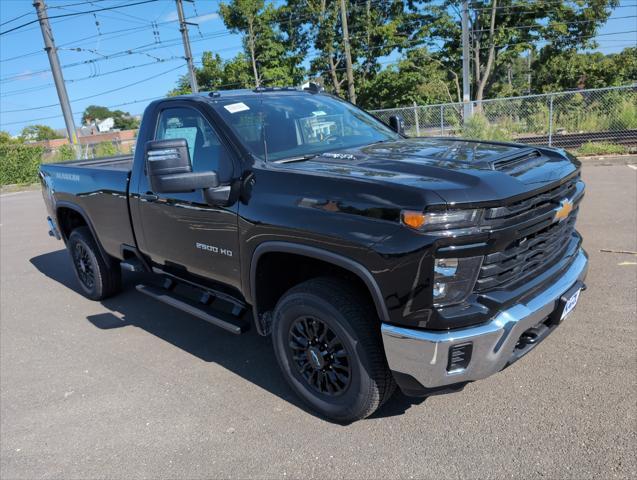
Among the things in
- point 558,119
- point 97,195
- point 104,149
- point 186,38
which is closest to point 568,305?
point 97,195

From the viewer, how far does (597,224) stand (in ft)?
21.4

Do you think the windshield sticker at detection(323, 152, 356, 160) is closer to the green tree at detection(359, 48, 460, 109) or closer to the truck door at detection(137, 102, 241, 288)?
the truck door at detection(137, 102, 241, 288)

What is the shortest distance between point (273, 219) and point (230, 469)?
139cm

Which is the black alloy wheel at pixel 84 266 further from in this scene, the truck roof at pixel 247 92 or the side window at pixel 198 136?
the truck roof at pixel 247 92

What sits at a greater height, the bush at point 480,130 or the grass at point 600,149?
the bush at point 480,130

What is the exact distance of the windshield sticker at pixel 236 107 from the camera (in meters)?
3.53

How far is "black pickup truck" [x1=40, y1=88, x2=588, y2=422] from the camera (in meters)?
2.34

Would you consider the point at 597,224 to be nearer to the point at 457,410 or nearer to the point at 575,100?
the point at 457,410

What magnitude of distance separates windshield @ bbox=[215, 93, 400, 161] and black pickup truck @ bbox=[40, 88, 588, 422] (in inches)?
0.6

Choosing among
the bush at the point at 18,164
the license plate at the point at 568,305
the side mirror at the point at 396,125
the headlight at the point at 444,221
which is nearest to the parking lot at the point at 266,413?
the license plate at the point at 568,305

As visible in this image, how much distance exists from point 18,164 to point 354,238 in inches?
967

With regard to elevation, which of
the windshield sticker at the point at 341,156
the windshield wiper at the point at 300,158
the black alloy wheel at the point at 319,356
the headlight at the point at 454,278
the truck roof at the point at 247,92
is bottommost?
the black alloy wheel at the point at 319,356

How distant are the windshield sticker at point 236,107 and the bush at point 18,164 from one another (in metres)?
22.8

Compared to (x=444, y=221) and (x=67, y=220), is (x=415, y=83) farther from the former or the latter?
(x=444, y=221)
